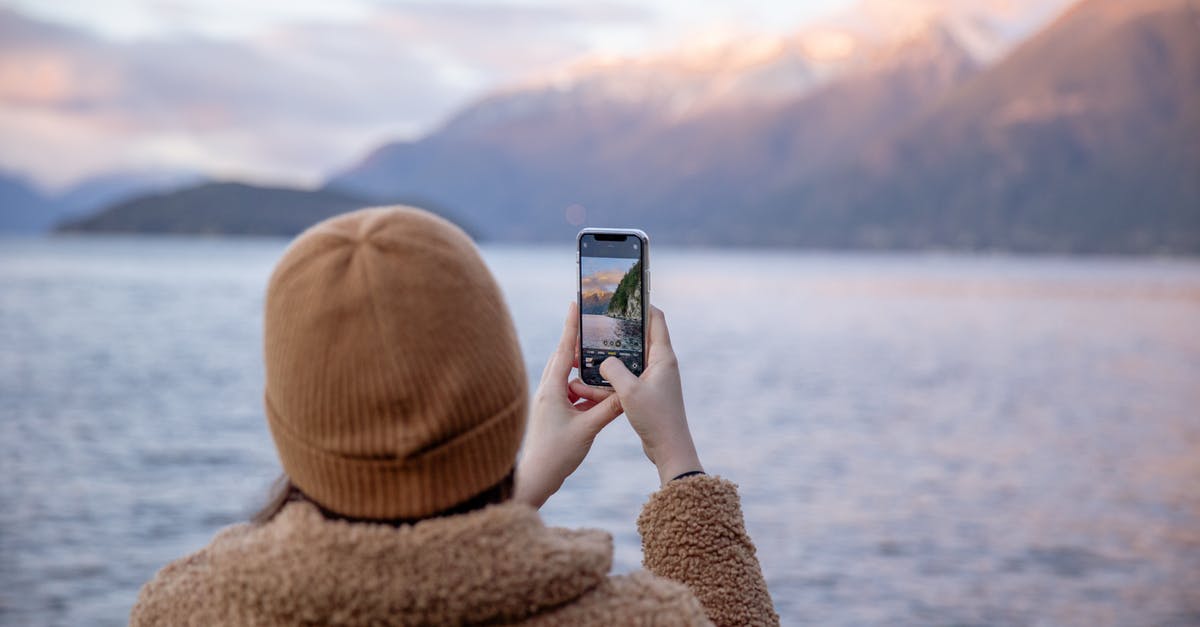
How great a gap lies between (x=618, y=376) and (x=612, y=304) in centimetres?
38

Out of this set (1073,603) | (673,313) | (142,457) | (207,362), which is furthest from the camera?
(673,313)

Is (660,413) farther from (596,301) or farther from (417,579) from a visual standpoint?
(417,579)

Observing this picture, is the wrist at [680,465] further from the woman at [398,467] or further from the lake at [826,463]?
the lake at [826,463]

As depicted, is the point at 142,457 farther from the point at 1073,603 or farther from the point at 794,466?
the point at 1073,603

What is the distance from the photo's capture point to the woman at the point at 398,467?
1336mm

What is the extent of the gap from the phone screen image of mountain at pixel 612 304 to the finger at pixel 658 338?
0.12 metres

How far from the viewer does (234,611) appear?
1.39 m

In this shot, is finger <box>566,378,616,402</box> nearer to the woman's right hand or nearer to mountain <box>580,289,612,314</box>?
the woman's right hand

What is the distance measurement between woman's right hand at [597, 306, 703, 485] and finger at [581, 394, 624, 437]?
0.06 ft

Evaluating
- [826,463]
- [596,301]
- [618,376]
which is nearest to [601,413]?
[618,376]

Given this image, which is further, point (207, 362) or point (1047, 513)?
point (207, 362)

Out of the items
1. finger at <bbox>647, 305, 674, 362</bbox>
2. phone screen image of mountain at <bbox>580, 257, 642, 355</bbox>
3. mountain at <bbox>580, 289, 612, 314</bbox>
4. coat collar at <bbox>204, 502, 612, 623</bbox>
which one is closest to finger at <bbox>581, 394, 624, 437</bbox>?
finger at <bbox>647, 305, 674, 362</bbox>

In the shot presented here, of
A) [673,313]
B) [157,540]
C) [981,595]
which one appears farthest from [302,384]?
[673,313]

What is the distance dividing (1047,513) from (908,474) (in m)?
2.77
